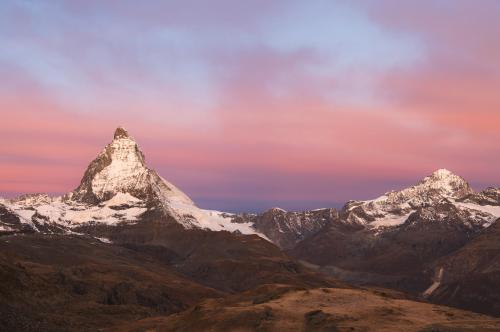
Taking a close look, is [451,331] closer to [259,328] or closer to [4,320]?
[259,328]

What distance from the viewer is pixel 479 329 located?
412 feet

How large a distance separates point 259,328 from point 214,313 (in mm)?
17977

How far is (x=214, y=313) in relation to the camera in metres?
154

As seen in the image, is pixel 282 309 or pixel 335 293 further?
pixel 335 293

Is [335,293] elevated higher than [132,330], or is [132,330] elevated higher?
[335,293]

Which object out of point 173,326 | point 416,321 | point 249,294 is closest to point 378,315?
point 416,321

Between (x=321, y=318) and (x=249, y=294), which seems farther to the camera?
(x=249, y=294)

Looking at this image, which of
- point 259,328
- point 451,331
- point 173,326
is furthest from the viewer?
point 173,326

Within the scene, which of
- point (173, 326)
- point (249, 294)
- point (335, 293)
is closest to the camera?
point (173, 326)

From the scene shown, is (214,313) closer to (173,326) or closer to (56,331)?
(173,326)

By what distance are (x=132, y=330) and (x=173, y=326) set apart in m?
21.6

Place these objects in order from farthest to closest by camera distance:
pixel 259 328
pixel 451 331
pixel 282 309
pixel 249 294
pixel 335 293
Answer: pixel 249 294 < pixel 335 293 < pixel 282 309 < pixel 259 328 < pixel 451 331

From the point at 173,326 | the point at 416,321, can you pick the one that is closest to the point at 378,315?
the point at 416,321

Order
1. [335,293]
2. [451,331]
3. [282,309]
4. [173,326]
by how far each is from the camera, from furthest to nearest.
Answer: [335,293] < [173,326] < [282,309] < [451,331]
